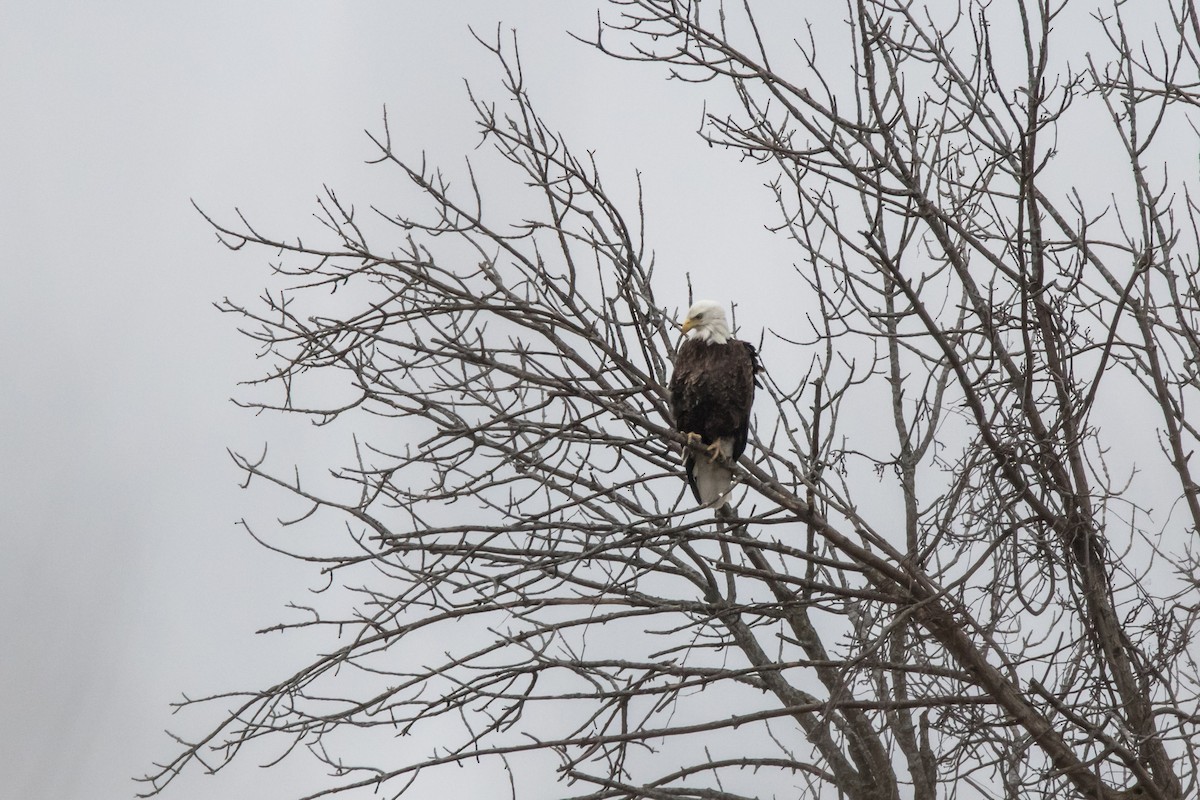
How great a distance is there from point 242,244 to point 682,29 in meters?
1.87

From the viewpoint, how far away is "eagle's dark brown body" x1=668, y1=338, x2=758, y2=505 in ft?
17.4

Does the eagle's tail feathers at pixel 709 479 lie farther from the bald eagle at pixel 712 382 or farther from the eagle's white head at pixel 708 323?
the eagle's white head at pixel 708 323

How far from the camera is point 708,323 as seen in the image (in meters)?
5.40

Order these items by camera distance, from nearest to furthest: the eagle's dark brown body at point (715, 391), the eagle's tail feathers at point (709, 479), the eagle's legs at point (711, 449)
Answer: the eagle's legs at point (711, 449)
the eagle's dark brown body at point (715, 391)
the eagle's tail feathers at point (709, 479)

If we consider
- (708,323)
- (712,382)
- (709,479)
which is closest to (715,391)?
(712,382)

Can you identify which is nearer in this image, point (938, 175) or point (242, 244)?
point (242, 244)

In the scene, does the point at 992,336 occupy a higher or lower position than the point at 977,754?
higher

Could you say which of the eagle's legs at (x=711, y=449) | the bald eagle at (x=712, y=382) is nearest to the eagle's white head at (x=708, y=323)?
the bald eagle at (x=712, y=382)

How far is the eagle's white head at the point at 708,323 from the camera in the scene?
5.35 meters

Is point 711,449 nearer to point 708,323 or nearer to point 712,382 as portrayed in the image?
point 712,382

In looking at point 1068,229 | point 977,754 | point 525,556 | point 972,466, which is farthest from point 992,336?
point 525,556

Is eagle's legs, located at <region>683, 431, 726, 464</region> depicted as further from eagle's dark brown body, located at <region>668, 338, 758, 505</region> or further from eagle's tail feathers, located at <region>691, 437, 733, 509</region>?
eagle's tail feathers, located at <region>691, 437, 733, 509</region>

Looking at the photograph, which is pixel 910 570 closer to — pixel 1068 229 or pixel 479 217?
pixel 1068 229

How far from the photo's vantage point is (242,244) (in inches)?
166
